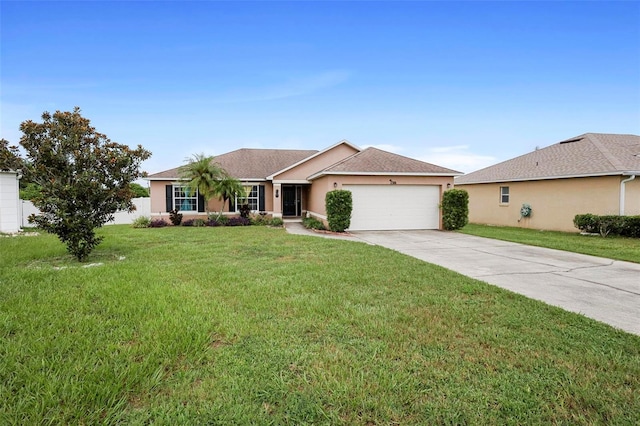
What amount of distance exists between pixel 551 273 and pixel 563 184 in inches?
460

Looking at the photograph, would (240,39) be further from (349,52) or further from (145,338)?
(145,338)

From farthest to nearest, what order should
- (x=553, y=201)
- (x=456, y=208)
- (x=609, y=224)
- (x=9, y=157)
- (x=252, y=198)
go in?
(x=252, y=198)
(x=553, y=201)
(x=456, y=208)
(x=609, y=224)
(x=9, y=157)

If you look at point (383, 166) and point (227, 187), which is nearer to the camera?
point (383, 166)

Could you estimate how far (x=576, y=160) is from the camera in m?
16.2

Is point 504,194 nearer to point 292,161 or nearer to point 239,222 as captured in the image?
point 292,161

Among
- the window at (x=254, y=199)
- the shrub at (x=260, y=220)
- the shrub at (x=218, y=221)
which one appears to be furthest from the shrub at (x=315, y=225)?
the shrub at (x=218, y=221)

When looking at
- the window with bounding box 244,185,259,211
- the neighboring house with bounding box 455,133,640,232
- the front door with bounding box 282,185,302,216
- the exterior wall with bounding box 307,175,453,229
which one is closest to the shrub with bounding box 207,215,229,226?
the window with bounding box 244,185,259,211

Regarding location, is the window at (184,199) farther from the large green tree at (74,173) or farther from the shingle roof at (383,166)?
the large green tree at (74,173)

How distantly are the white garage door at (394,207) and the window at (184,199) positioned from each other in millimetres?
9506

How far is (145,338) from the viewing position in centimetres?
362

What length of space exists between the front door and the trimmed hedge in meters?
15.0

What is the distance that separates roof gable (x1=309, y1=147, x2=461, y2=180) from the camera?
15.0 metres

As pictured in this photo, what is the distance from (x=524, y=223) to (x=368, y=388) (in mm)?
18627

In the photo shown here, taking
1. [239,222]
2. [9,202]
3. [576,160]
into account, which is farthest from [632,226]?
[9,202]
